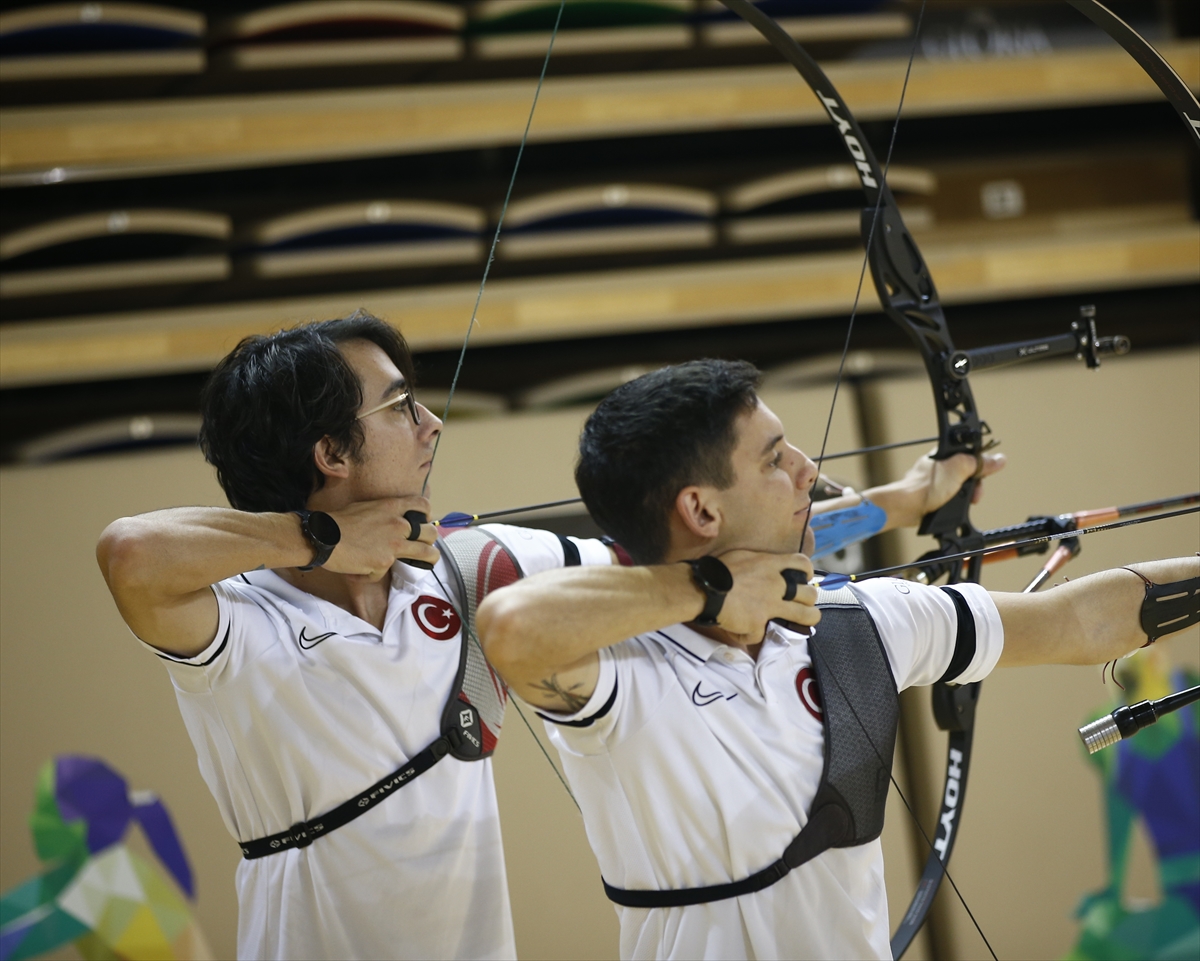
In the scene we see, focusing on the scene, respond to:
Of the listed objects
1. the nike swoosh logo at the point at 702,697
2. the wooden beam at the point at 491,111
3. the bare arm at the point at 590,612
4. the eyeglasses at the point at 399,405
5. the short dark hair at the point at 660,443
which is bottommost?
the nike swoosh logo at the point at 702,697

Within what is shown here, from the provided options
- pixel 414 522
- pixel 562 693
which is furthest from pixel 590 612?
pixel 414 522

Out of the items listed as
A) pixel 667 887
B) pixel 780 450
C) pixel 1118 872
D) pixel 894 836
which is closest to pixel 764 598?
pixel 780 450

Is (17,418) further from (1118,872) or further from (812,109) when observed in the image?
(1118,872)

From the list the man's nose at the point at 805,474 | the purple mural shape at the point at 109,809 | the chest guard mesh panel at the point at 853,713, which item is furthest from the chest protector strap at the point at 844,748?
the purple mural shape at the point at 109,809

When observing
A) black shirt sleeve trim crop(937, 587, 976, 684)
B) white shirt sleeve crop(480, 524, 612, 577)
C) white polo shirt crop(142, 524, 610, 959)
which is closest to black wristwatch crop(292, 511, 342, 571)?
white polo shirt crop(142, 524, 610, 959)

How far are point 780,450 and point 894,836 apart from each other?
42 cm

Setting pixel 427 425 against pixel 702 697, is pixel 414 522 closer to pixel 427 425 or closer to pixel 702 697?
pixel 427 425

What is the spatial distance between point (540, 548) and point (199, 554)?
1.22 feet

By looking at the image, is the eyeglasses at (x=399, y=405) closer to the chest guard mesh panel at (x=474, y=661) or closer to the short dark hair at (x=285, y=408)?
the short dark hair at (x=285, y=408)

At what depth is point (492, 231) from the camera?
109 inches

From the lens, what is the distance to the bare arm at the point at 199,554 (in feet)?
3.60

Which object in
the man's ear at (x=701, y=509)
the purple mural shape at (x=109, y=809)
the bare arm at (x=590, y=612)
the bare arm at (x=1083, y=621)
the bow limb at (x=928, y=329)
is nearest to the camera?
the bare arm at (x=590, y=612)

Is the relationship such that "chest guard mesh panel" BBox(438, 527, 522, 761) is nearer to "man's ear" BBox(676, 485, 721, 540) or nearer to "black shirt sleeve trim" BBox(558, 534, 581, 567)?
"black shirt sleeve trim" BBox(558, 534, 581, 567)

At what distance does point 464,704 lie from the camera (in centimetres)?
125
